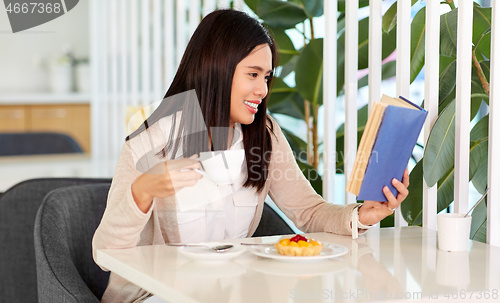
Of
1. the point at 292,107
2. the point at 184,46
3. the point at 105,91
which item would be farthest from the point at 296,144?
the point at 105,91

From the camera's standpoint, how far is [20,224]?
1.54 meters

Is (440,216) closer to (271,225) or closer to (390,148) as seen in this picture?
(390,148)

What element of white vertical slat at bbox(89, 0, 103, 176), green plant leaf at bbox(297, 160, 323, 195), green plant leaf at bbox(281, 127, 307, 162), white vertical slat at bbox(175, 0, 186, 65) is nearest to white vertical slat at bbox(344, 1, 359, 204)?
green plant leaf at bbox(297, 160, 323, 195)

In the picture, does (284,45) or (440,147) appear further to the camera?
(284,45)

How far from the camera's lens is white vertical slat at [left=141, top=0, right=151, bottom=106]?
7.87ft

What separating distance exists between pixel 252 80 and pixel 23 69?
3494 millimetres

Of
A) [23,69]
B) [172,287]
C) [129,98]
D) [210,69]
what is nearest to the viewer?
[172,287]

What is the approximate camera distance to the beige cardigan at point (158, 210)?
0.99m

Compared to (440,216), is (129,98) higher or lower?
higher

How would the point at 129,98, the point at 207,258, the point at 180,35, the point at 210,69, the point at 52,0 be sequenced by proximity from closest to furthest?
the point at 207,258
the point at 210,69
the point at 180,35
the point at 129,98
the point at 52,0

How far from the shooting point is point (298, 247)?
2.85 feet

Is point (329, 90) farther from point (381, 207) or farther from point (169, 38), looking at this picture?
point (169, 38)

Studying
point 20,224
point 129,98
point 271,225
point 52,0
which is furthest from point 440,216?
point 52,0

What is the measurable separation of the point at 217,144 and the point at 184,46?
38.2 inches
